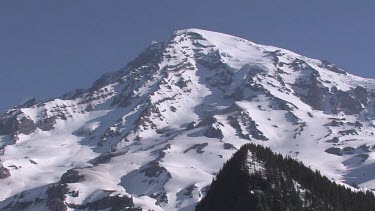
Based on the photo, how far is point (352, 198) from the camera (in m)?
82.1

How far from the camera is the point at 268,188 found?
7231 cm

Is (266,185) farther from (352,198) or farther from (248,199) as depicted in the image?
(352,198)

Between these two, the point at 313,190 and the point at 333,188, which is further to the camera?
the point at 333,188

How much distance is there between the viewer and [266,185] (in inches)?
2849

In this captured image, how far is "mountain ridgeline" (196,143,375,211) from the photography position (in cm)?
7169

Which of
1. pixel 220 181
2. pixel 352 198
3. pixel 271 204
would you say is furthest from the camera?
pixel 352 198

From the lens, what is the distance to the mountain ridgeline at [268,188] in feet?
235

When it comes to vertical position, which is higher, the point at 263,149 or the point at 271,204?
the point at 263,149

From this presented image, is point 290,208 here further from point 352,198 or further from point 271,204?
point 352,198

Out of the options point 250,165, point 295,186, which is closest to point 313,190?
point 295,186

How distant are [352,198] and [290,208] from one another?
12.3m

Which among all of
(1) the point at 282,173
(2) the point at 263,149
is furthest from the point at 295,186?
(2) the point at 263,149

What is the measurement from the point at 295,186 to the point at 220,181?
22.8 ft

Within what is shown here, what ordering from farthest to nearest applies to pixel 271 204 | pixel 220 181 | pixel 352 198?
pixel 352 198
pixel 220 181
pixel 271 204
